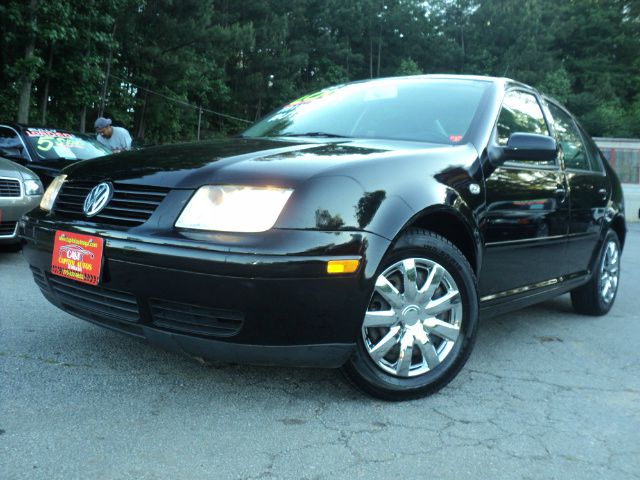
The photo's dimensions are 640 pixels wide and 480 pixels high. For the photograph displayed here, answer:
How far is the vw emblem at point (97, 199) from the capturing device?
2.51 meters

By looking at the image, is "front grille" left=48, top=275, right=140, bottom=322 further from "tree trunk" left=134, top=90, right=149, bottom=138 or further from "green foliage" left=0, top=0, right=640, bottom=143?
"tree trunk" left=134, top=90, right=149, bottom=138

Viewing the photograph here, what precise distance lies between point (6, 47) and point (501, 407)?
17.6 metres

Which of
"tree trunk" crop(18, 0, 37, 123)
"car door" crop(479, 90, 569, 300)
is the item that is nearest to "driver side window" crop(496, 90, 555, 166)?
"car door" crop(479, 90, 569, 300)

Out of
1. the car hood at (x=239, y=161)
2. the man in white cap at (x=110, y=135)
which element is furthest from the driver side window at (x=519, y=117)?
the man in white cap at (x=110, y=135)

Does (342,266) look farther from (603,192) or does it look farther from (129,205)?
(603,192)

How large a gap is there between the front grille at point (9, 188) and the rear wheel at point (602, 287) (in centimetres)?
471

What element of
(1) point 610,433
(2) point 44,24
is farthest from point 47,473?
(2) point 44,24

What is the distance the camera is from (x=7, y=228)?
5.54m

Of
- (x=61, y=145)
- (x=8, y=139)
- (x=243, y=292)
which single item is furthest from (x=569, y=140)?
(x=8, y=139)

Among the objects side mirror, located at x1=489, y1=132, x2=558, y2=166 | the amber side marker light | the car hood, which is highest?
side mirror, located at x1=489, y1=132, x2=558, y2=166

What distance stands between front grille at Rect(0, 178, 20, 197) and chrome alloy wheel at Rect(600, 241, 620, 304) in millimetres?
4872

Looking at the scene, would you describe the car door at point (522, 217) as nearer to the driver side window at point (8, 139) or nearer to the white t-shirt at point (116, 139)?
the driver side window at point (8, 139)

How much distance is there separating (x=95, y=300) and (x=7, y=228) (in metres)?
3.58

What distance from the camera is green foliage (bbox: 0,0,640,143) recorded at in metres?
18.0
